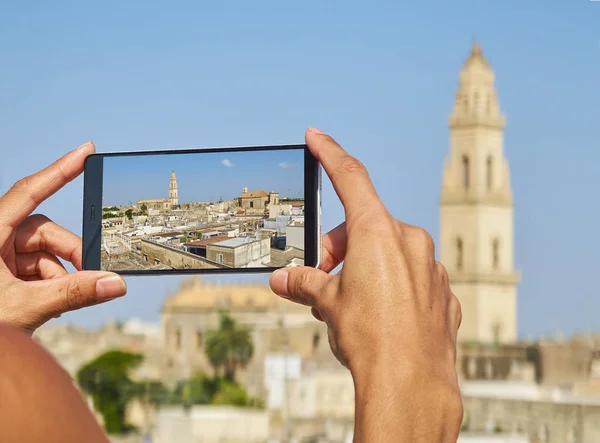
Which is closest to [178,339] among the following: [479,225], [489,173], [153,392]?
[153,392]

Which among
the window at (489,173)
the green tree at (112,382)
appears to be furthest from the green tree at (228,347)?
the window at (489,173)

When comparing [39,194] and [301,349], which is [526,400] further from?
[39,194]

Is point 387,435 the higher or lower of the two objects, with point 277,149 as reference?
lower

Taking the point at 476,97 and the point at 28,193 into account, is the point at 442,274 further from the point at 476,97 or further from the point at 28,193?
the point at 476,97

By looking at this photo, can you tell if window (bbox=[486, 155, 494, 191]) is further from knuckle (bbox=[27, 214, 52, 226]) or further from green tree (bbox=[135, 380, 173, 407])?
knuckle (bbox=[27, 214, 52, 226])

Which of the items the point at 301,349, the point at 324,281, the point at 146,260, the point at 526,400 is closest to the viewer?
the point at 324,281

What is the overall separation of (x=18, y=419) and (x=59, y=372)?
0.02 m

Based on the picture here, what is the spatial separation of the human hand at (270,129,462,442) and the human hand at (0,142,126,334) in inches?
6.8

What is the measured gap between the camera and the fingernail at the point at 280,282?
29.7 inches

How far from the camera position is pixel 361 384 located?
59cm

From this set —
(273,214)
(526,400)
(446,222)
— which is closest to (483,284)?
(446,222)

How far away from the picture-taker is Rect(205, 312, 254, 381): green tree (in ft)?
104

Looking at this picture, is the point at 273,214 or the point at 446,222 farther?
the point at 446,222

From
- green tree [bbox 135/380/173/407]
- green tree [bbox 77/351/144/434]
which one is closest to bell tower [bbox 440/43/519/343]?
green tree [bbox 135/380/173/407]
